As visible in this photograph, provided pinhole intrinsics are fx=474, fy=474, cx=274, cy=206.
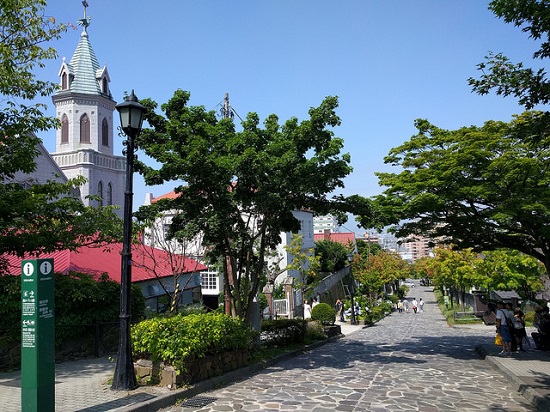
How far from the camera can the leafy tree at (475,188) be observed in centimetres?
1309

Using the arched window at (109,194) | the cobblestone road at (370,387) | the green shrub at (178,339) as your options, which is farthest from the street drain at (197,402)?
the arched window at (109,194)

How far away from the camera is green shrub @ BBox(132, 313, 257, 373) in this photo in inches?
364

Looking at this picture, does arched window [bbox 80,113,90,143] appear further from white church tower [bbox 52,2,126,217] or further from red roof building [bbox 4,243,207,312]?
red roof building [bbox 4,243,207,312]

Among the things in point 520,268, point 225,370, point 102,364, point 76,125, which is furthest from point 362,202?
point 76,125

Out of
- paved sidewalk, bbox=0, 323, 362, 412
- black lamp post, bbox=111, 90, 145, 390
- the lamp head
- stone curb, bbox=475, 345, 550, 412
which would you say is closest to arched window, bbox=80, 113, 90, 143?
paved sidewalk, bbox=0, 323, 362, 412

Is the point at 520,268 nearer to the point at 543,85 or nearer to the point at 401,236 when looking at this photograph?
the point at 401,236

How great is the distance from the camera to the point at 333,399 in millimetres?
8641

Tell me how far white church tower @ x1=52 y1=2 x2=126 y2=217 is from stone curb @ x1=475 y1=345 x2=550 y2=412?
1743 inches

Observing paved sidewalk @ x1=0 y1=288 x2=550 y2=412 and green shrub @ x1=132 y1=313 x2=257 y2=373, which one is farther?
green shrub @ x1=132 y1=313 x2=257 y2=373

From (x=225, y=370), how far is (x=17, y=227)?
5784 millimetres

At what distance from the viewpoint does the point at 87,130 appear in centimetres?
5166

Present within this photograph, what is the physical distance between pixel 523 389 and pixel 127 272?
318 inches

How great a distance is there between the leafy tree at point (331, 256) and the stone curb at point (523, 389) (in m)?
39.0

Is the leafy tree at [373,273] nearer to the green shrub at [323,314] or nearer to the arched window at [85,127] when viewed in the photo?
the green shrub at [323,314]
